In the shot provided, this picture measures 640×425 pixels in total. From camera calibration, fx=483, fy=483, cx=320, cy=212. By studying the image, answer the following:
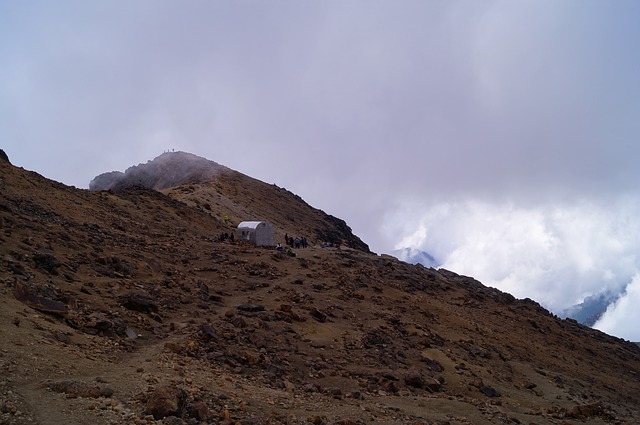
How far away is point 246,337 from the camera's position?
15.4 m

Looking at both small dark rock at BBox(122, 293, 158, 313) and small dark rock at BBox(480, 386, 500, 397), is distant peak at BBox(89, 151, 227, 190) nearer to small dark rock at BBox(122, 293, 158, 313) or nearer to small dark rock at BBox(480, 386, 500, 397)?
small dark rock at BBox(122, 293, 158, 313)

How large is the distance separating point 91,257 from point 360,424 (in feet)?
41.9

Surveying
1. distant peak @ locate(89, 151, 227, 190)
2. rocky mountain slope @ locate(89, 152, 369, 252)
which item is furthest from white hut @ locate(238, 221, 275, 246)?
distant peak @ locate(89, 151, 227, 190)

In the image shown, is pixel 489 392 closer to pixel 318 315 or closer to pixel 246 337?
pixel 318 315

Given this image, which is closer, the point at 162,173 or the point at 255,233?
the point at 255,233

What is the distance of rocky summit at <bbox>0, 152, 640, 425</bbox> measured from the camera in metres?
9.41

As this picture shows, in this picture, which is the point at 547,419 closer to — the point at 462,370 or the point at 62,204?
the point at 462,370

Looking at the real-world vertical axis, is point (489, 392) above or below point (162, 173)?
below

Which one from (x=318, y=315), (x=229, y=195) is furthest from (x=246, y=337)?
(x=229, y=195)

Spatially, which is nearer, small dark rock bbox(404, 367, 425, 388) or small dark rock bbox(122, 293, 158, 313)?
small dark rock bbox(122, 293, 158, 313)

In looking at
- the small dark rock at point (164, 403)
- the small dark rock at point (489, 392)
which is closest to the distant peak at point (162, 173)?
the small dark rock at point (489, 392)

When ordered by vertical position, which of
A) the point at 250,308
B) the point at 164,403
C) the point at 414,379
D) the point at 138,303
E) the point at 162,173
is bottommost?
the point at 164,403

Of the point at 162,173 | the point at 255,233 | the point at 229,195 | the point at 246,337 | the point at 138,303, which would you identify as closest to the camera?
the point at 138,303

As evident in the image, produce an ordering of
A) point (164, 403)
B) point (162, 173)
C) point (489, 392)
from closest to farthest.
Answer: point (164, 403), point (489, 392), point (162, 173)
